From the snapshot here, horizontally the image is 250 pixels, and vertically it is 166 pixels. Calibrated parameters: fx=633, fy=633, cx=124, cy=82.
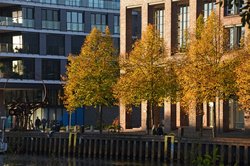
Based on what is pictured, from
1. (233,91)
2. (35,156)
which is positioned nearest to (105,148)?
(35,156)

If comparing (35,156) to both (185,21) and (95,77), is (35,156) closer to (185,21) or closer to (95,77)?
(95,77)

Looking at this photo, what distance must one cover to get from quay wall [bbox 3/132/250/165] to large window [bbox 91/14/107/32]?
106 feet

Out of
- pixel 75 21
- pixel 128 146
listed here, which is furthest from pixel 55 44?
pixel 128 146

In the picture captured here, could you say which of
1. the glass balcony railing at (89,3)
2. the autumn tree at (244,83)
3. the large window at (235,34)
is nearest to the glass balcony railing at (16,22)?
the glass balcony railing at (89,3)

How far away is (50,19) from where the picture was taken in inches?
3546

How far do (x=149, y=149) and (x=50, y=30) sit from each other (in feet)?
134

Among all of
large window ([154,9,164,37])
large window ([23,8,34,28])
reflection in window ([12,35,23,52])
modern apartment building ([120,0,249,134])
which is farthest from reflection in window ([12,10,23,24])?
large window ([154,9,164,37])

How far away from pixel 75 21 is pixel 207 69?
42140 mm

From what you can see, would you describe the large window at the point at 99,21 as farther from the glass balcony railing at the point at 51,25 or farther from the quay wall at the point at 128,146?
the quay wall at the point at 128,146

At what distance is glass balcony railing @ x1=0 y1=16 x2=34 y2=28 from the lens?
282ft

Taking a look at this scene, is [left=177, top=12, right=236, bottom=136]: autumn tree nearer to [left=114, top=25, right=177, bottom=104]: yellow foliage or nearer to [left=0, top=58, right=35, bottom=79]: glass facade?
[left=114, top=25, right=177, bottom=104]: yellow foliage

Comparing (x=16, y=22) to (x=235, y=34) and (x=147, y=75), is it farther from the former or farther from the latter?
(x=235, y=34)

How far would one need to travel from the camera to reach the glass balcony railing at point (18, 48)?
3388 inches

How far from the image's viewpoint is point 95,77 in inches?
2499
